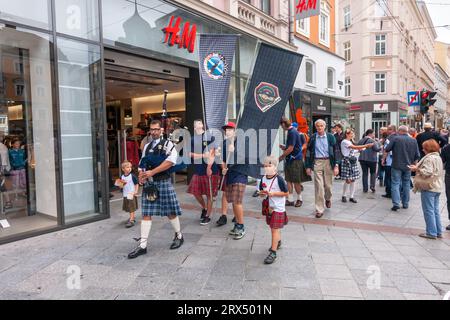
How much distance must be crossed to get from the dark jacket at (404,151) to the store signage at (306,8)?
6.60 metres

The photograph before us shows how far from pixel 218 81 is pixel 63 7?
312 cm

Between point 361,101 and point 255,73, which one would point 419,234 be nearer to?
point 255,73

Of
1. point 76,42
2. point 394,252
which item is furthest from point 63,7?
point 394,252

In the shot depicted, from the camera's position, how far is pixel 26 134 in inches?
257

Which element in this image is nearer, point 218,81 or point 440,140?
point 218,81

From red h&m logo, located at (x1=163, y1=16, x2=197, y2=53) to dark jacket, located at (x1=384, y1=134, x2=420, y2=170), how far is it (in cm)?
565

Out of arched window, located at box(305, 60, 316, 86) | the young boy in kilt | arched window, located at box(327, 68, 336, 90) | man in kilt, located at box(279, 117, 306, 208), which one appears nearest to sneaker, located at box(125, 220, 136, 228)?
the young boy in kilt

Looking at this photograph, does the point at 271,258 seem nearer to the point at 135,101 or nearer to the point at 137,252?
the point at 137,252

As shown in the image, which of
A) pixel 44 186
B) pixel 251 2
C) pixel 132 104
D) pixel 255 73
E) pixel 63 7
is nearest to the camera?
pixel 255 73

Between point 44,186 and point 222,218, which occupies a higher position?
point 44,186

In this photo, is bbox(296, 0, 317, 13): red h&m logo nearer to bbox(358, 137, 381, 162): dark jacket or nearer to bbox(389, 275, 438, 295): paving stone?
bbox(358, 137, 381, 162): dark jacket

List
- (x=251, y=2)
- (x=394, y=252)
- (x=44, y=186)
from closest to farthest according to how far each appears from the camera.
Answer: (x=394, y=252)
(x=44, y=186)
(x=251, y=2)

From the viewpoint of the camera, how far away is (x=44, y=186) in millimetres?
6402
